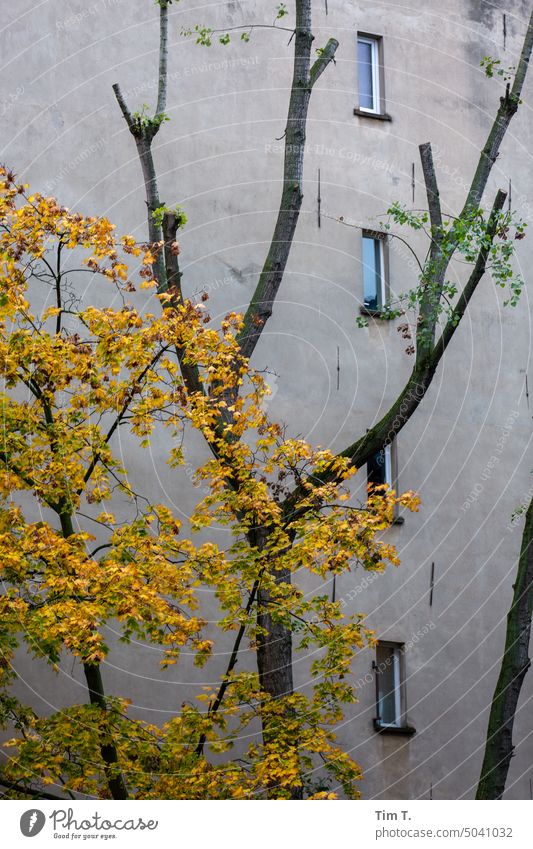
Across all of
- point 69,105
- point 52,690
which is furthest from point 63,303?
point 52,690

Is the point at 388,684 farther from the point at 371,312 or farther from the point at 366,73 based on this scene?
the point at 366,73

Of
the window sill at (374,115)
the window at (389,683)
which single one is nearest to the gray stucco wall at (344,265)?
the window sill at (374,115)

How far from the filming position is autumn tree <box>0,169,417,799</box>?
50.2ft

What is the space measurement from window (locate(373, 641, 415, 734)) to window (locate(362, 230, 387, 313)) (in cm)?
576

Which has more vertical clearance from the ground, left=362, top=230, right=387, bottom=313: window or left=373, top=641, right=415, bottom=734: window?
left=362, top=230, right=387, bottom=313: window

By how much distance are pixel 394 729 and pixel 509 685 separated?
3.41 meters

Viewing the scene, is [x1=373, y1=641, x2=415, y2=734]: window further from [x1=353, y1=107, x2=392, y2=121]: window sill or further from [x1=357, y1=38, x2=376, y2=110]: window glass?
[x1=357, y1=38, x2=376, y2=110]: window glass

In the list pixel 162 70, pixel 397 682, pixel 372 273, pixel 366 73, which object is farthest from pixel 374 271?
pixel 397 682

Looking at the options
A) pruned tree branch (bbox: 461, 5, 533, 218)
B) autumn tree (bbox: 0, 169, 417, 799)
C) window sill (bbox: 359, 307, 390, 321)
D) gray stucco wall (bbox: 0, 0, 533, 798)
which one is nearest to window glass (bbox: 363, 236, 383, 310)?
window sill (bbox: 359, 307, 390, 321)

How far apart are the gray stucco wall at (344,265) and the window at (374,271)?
252 millimetres

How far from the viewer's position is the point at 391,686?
21.7m

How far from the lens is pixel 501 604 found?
75.9ft

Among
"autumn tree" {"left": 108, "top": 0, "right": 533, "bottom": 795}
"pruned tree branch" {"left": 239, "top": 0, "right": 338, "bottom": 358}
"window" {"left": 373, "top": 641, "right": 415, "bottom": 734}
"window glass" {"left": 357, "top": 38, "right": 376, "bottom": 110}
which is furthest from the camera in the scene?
"window glass" {"left": 357, "top": 38, "right": 376, "bottom": 110}
